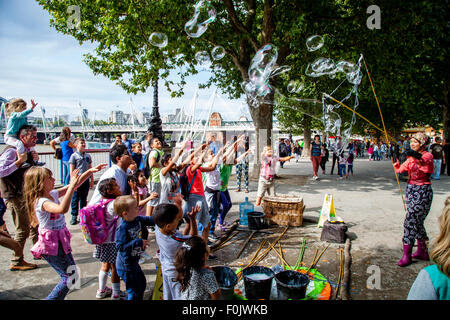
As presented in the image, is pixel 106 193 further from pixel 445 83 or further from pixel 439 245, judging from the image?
pixel 445 83

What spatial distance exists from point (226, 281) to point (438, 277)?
213 centimetres

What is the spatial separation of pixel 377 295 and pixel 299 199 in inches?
113

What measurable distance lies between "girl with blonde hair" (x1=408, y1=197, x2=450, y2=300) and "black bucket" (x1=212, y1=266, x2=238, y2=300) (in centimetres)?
186

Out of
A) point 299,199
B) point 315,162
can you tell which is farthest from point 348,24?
point 299,199

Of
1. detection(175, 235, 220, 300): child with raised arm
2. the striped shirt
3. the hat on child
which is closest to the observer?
detection(175, 235, 220, 300): child with raised arm

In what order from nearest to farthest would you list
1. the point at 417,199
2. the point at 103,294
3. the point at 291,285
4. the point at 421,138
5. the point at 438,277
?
the point at 438,277 → the point at 291,285 → the point at 103,294 → the point at 417,199 → the point at 421,138

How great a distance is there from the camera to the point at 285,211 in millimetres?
5965

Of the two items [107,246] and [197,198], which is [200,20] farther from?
[107,246]

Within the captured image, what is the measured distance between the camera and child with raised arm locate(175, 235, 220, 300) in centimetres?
226

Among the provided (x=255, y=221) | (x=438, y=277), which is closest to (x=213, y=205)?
(x=255, y=221)

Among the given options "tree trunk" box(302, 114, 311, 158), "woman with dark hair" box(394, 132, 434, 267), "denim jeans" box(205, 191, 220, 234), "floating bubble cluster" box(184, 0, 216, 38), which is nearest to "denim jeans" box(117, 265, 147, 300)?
"denim jeans" box(205, 191, 220, 234)

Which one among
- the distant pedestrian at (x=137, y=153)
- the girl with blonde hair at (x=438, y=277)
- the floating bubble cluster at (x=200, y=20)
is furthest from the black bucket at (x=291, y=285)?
the floating bubble cluster at (x=200, y=20)

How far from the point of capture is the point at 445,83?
14.7 meters

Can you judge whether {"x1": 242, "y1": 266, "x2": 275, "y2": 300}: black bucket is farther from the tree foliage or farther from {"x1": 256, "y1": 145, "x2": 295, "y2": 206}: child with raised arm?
the tree foliage
